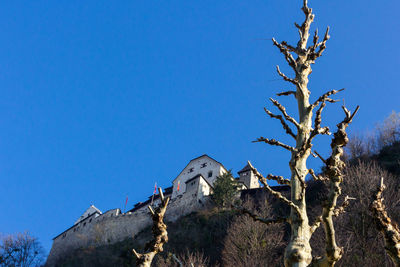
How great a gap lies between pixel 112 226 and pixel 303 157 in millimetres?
53630

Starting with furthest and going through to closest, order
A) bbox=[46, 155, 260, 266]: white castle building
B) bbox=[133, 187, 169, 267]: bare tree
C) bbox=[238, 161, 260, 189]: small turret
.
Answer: bbox=[238, 161, 260, 189]: small turret → bbox=[46, 155, 260, 266]: white castle building → bbox=[133, 187, 169, 267]: bare tree

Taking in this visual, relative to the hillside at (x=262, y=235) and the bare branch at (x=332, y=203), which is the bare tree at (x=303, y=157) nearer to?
the bare branch at (x=332, y=203)

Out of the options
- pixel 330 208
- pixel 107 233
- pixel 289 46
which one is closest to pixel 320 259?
pixel 330 208

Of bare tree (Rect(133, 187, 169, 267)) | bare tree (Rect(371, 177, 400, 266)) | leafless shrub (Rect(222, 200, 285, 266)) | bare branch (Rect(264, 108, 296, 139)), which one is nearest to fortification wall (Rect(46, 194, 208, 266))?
leafless shrub (Rect(222, 200, 285, 266))

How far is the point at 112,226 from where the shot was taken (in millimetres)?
55312

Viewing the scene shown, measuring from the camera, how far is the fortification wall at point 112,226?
51.6 m

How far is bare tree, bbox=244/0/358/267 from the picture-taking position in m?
4.17

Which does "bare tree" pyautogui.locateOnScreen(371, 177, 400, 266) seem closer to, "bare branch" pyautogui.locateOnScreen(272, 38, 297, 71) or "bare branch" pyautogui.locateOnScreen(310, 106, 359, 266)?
"bare branch" pyautogui.locateOnScreen(310, 106, 359, 266)

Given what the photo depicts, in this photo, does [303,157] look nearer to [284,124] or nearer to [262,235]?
[284,124]

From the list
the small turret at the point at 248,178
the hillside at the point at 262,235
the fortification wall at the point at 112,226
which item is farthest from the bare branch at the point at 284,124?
the small turret at the point at 248,178

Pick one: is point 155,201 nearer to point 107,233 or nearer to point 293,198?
point 107,233

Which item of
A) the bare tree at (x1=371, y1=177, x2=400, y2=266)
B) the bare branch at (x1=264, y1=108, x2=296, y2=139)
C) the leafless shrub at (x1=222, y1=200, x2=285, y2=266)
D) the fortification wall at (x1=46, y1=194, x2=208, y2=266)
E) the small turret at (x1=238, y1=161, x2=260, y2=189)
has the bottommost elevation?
the bare tree at (x1=371, y1=177, x2=400, y2=266)

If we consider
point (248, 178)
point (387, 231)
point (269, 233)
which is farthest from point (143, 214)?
point (387, 231)

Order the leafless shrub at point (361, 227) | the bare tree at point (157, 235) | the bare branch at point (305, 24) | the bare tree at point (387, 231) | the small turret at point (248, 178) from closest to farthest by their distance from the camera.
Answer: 1. the bare tree at point (387, 231)
2. the bare tree at point (157, 235)
3. the bare branch at point (305, 24)
4. the leafless shrub at point (361, 227)
5. the small turret at point (248, 178)
